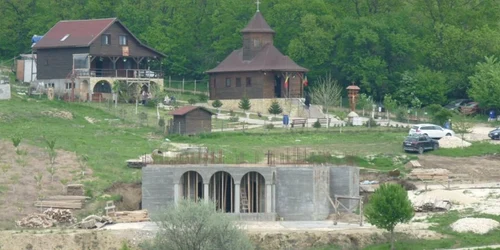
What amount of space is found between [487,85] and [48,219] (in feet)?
135

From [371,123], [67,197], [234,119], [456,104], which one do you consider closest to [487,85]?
[456,104]

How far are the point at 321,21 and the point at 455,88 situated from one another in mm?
10583

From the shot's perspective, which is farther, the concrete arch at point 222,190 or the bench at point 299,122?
the bench at point 299,122

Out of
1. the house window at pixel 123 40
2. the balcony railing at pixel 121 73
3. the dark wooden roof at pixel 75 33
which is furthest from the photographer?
the house window at pixel 123 40

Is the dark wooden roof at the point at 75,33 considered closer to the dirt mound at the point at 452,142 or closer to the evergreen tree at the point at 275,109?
the evergreen tree at the point at 275,109

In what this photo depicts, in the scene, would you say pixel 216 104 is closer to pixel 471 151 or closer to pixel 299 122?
pixel 299 122

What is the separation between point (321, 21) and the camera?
11675 centimetres

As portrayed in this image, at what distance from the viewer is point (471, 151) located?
9125 cm

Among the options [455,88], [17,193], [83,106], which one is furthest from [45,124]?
[455,88]

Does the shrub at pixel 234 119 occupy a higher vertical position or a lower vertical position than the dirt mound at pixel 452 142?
higher

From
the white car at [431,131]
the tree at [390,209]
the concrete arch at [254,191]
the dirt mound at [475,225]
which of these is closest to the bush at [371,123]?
the white car at [431,131]

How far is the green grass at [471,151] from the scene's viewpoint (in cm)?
9044

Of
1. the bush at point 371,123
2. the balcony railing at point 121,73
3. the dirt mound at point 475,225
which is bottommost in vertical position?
the dirt mound at point 475,225

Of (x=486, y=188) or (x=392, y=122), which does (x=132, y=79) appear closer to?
(x=392, y=122)
